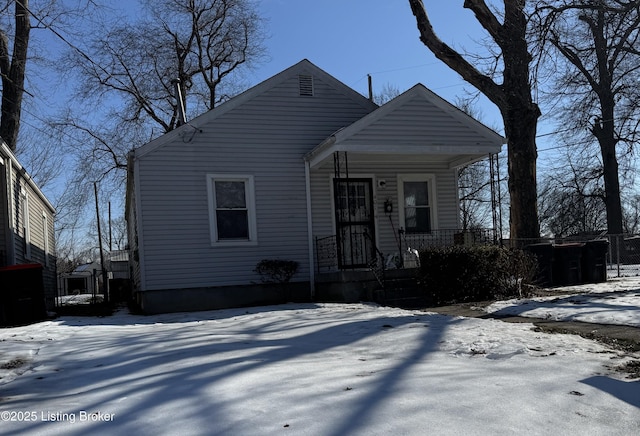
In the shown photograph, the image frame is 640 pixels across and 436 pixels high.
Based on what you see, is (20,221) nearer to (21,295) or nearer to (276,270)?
(21,295)

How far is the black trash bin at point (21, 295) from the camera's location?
32.7 feet

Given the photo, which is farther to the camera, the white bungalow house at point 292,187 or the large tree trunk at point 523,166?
the large tree trunk at point 523,166

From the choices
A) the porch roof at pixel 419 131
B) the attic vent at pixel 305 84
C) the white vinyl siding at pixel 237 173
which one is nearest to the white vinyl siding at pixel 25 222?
the white vinyl siding at pixel 237 173

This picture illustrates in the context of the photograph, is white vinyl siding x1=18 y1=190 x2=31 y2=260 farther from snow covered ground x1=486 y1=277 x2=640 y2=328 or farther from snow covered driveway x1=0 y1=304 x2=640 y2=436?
snow covered ground x1=486 y1=277 x2=640 y2=328

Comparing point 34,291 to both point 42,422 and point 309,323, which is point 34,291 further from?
point 42,422

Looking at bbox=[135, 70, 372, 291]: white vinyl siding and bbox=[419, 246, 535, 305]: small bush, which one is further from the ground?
bbox=[135, 70, 372, 291]: white vinyl siding

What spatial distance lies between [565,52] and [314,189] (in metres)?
7.02

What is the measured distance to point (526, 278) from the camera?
34.4ft

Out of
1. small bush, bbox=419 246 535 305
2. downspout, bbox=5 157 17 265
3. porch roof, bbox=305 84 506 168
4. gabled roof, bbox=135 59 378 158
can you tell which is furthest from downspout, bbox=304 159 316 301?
downspout, bbox=5 157 17 265

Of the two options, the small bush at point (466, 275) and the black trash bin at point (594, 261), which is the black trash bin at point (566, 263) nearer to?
the black trash bin at point (594, 261)

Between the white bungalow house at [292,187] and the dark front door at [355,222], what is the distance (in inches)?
1.0

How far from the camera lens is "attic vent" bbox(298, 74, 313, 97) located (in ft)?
41.6

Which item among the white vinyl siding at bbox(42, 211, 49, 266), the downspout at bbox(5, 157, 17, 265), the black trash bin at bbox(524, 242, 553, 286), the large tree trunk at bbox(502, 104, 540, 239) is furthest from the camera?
the white vinyl siding at bbox(42, 211, 49, 266)

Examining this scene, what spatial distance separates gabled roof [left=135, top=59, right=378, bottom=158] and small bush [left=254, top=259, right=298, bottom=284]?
328 cm
